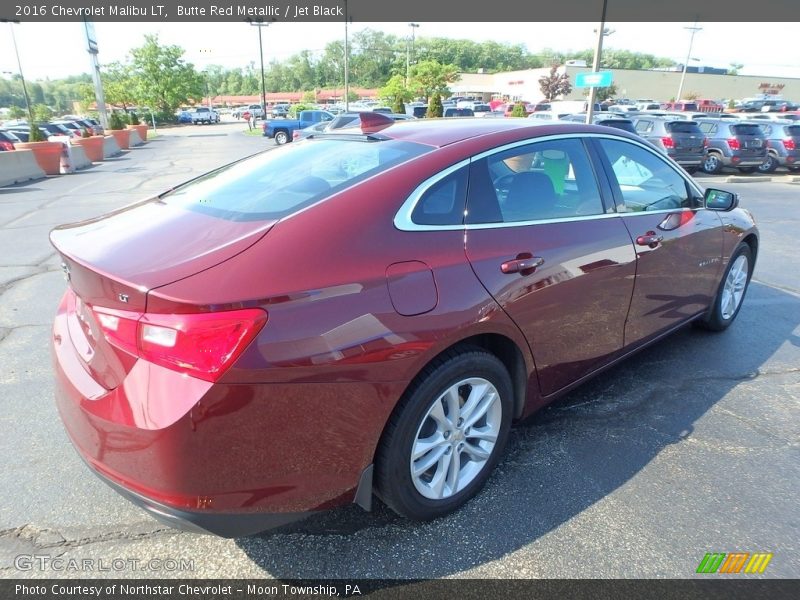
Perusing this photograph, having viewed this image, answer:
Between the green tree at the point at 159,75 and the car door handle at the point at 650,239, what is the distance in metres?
67.5

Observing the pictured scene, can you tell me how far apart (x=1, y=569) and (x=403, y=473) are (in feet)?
5.40

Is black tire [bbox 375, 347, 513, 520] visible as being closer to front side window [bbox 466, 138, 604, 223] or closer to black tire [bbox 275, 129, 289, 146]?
front side window [bbox 466, 138, 604, 223]

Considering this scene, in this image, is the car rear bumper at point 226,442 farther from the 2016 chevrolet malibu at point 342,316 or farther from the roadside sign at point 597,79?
the roadside sign at point 597,79

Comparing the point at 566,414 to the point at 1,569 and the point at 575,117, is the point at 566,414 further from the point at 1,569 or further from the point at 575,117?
the point at 575,117

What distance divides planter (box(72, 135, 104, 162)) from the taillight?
21189 mm

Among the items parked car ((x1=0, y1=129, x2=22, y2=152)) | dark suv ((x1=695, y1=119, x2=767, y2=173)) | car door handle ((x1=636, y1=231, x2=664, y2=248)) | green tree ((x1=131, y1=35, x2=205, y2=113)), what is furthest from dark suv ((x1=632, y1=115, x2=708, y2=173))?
green tree ((x1=131, y1=35, x2=205, y2=113))

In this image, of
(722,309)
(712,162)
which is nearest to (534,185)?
(722,309)

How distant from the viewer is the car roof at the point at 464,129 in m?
2.64

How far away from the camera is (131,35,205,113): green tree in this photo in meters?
59.8

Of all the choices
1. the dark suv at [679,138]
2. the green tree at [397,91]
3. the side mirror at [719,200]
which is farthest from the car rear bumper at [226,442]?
the green tree at [397,91]

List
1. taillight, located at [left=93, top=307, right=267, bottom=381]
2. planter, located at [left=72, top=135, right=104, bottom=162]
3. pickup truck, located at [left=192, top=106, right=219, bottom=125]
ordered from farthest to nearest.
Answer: pickup truck, located at [left=192, top=106, right=219, bottom=125] → planter, located at [left=72, top=135, right=104, bottom=162] → taillight, located at [left=93, top=307, right=267, bottom=381]

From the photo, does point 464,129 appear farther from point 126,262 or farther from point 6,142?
point 6,142

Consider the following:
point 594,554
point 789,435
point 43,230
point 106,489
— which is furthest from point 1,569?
point 43,230

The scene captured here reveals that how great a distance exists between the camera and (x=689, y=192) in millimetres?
3811
